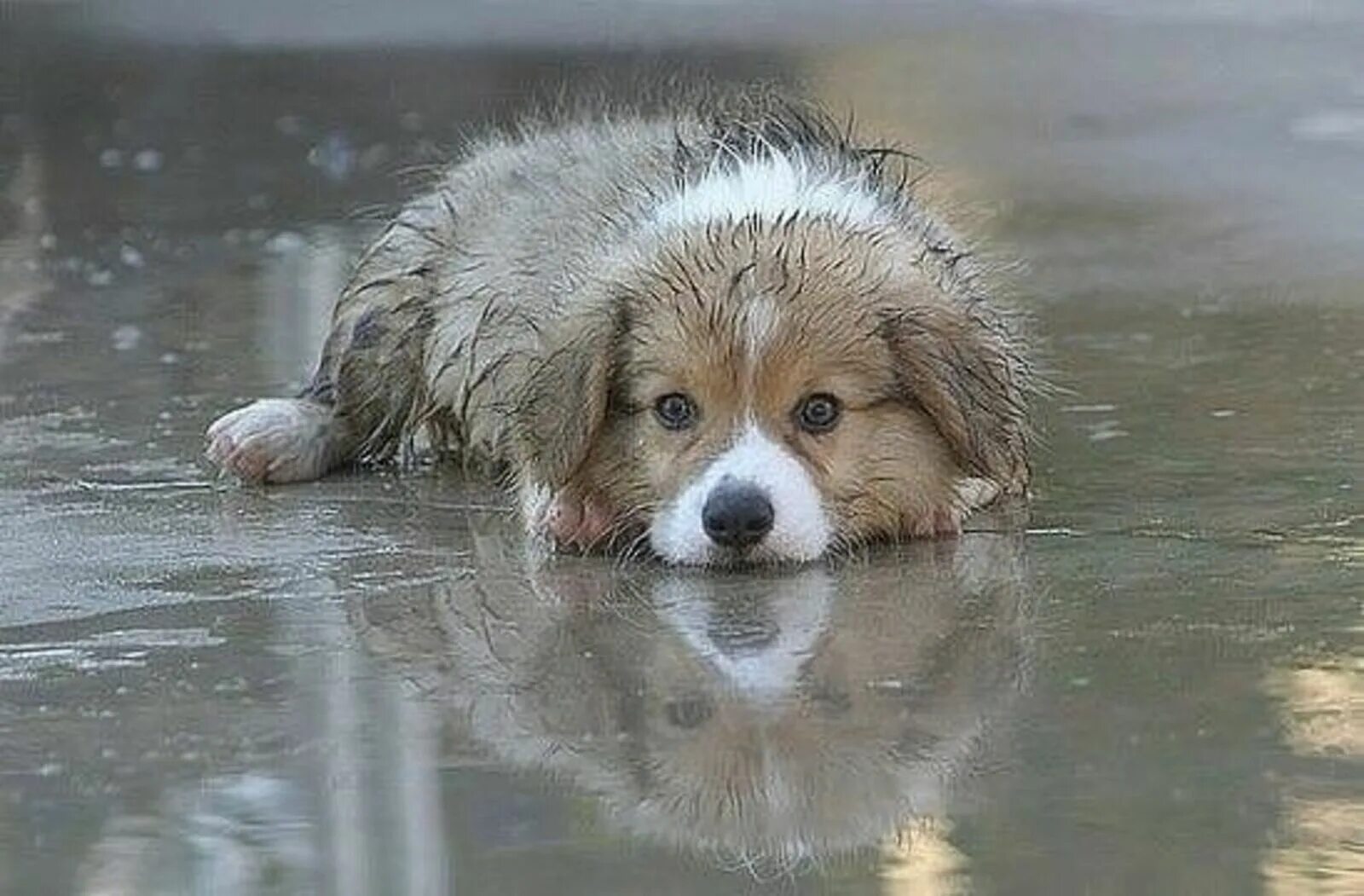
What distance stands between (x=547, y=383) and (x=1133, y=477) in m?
1.24

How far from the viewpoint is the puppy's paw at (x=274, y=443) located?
7.16 m

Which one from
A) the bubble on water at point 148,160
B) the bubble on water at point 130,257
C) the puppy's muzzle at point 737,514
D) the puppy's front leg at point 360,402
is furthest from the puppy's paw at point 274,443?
the bubble on water at point 148,160

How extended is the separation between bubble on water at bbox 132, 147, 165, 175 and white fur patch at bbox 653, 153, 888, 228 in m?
7.02

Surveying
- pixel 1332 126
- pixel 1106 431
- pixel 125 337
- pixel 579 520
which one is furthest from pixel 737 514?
pixel 1332 126

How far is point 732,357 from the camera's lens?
19.7 ft

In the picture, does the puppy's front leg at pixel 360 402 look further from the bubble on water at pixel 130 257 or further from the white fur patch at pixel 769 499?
the bubble on water at pixel 130 257

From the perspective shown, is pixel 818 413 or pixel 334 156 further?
pixel 334 156

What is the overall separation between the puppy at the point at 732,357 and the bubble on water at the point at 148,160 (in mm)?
6437

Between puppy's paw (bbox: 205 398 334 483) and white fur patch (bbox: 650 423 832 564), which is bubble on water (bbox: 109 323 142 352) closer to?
puppy's paw (bbox: 205 398 334 483)

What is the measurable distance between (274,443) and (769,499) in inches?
64.8

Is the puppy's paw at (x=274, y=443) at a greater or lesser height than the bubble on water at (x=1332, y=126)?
lesser

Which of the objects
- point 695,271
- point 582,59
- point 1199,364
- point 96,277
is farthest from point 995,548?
point 582,59

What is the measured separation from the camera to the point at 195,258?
1071 cm

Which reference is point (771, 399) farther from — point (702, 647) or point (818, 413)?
A: point (702, 647)
